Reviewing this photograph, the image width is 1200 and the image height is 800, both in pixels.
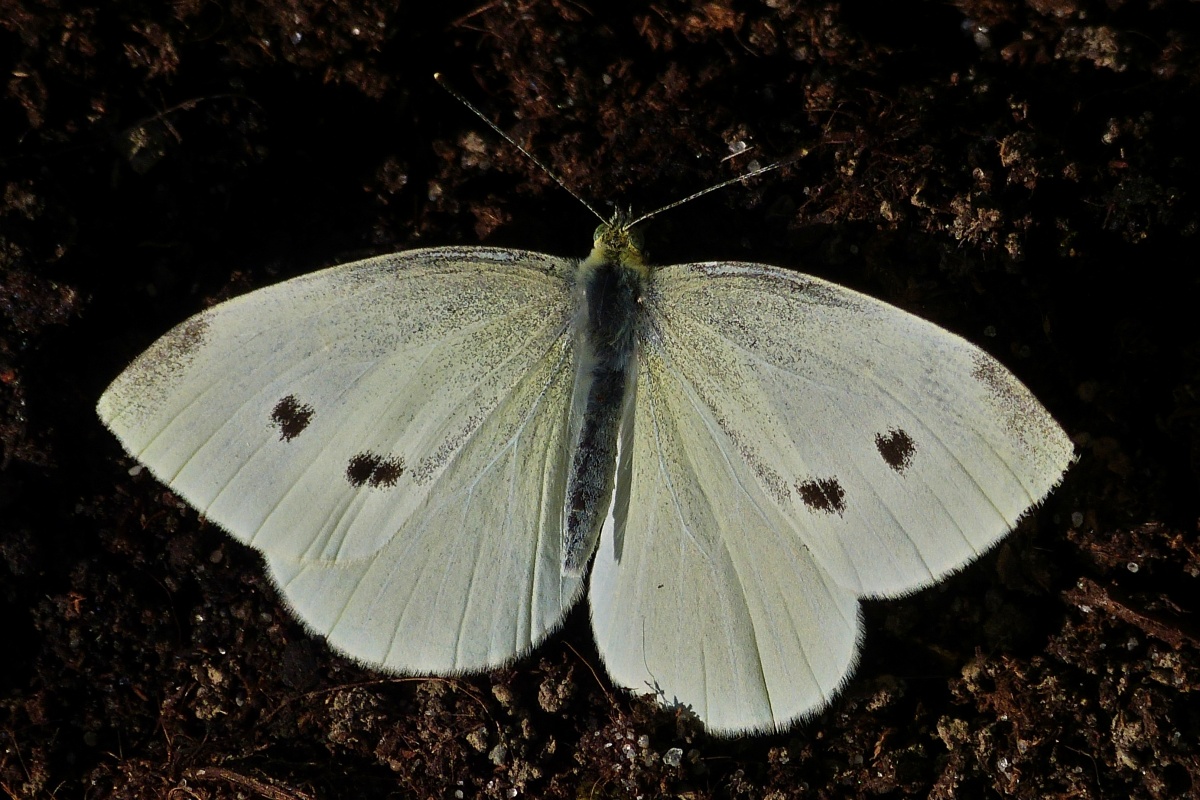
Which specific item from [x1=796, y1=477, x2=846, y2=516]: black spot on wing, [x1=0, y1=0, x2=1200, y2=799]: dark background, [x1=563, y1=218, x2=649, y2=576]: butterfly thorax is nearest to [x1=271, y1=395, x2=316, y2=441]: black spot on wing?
[x1=563, y1=218, x2=649, y2=576]: butterfly thorax

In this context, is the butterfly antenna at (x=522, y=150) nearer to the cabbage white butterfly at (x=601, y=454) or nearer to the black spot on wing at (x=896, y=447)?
the cabbage white butterfly at (x=601, y=454)

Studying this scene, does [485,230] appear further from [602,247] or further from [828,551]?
[828,551]

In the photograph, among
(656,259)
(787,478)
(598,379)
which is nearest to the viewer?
(787,478)

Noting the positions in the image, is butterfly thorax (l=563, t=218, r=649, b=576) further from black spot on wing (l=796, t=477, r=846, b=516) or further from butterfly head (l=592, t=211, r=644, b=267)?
black spot on wing (l=796, t=477, r=846, b=516)

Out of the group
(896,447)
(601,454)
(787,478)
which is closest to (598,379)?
(601,454)

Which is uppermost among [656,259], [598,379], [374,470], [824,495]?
[656,259]

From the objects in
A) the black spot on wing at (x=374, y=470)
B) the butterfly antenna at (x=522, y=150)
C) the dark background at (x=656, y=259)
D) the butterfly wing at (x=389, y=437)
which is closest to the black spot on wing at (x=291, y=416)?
the butterfly wing at (x=389, y=437)

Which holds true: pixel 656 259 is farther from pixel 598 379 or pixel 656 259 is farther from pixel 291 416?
pixel 291 416
